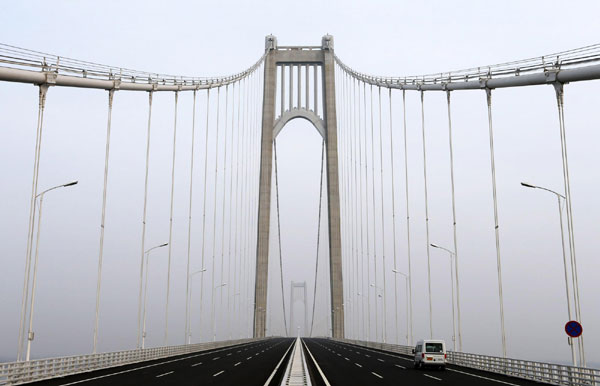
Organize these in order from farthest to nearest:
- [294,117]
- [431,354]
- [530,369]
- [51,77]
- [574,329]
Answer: [294,117], [431,354], [530,369], [51,77], [574,329]

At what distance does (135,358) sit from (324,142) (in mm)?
56490

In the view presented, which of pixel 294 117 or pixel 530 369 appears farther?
pixel 294 117

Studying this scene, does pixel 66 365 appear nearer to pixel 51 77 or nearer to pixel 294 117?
pixel 51 77

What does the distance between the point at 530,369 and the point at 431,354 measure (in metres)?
7.25

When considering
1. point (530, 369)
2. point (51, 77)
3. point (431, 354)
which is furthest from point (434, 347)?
point (51, 77)

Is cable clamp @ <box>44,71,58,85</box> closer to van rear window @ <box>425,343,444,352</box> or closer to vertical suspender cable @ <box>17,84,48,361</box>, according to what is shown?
vertical suspender cable @ <box>17,84,48,361</box>

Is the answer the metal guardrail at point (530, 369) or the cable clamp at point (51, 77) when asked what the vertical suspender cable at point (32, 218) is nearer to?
the cable clamp at point (51, 77)

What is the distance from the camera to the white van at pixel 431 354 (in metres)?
37.9

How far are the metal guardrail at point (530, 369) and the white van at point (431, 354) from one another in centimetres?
251

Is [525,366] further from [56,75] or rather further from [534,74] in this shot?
[56,75]

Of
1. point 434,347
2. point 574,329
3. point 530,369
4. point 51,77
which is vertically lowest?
point 530,369

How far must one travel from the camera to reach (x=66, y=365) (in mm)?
31188

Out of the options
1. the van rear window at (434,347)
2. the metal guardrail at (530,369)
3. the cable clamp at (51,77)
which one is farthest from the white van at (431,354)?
the cable clamp at (51,77)

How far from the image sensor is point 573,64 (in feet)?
96.7
